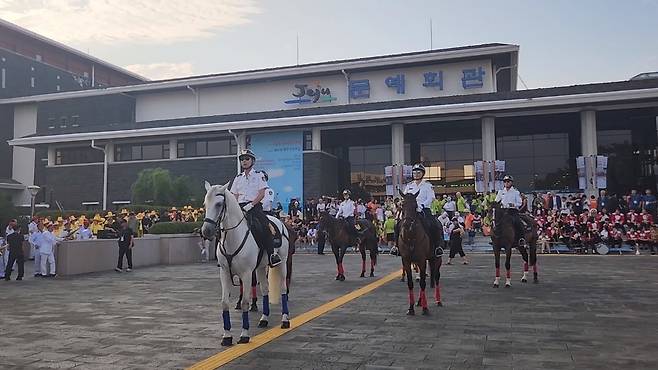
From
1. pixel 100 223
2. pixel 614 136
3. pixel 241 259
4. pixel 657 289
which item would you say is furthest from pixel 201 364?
pixel 614 136

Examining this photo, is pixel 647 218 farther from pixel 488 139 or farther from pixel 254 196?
pixel 254 196

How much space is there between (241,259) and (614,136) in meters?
33.3

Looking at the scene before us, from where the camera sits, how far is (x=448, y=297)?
36.1 ft

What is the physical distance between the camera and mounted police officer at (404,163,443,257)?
9.82m

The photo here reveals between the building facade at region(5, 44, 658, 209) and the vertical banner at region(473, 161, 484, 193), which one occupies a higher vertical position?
the building facade at region(5, 44, 658, 209)

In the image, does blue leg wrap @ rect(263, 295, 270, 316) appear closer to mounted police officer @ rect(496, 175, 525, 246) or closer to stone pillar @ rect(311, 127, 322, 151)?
mounted police officer @ rect(496, 175, 525, 246)

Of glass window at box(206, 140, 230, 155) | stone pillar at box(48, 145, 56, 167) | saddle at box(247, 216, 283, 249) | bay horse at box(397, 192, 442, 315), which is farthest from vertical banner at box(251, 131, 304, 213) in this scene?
saddle at box(247, 216, 283, 249)

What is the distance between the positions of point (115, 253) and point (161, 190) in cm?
1368

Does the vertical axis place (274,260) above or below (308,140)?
below

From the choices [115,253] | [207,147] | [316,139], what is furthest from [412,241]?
[207,147]

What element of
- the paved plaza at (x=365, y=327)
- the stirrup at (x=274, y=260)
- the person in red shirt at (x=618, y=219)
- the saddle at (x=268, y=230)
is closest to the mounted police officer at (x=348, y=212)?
the paved plaza at (x=365, y=327)

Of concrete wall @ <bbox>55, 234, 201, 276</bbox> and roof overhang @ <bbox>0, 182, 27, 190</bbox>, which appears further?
roof overhang @ <bbox>0, 182, 27, 190</bbox>

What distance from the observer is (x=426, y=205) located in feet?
33.5

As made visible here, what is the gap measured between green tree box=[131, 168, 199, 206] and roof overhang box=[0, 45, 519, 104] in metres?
11.8
